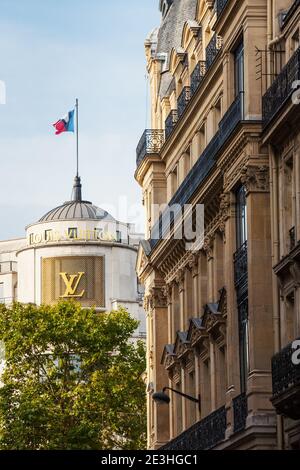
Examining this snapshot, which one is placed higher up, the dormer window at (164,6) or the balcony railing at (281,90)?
the dormer window at (164,6)

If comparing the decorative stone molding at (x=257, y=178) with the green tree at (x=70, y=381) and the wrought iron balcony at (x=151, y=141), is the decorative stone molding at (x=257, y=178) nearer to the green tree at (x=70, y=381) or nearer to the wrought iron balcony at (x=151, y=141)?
the wrought iron balcony at (x=151, y=141)

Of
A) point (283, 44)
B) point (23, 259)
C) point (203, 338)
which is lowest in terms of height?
point (203, 338)

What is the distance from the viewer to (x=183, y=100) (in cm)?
6756

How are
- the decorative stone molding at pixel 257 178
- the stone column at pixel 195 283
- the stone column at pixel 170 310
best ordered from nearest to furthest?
the decorative stone molding at pixel 257 178 → the stone column at pixel 195 283 → the stone column at pixel 170 310

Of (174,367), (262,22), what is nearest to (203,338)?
(174,367)

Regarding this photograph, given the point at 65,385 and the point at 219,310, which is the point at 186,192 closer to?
the point at 219,310

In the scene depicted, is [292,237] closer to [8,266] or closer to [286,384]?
[286,384]

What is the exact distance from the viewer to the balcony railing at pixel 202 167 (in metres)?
53.0

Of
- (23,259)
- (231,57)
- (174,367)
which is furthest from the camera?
(23,259)

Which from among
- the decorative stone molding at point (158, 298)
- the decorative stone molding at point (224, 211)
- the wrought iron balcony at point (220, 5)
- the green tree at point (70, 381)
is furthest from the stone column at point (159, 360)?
the green tree at point (70, 381)

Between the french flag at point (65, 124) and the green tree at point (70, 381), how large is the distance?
36.7 ft

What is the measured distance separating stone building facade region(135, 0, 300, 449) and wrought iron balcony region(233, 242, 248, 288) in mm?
60

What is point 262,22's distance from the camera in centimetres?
5181
